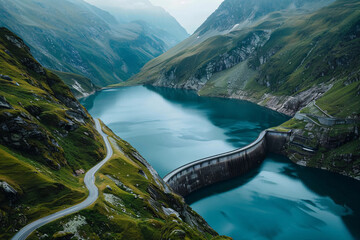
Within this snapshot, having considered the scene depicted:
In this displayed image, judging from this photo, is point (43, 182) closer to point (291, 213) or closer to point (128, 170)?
point (128, 170)

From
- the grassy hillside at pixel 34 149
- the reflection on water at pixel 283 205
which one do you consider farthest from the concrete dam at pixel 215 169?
the grassy hillside at pixel 34 149

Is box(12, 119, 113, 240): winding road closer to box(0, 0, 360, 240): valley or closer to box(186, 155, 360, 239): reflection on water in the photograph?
box(0, 0, 360, 240): valley

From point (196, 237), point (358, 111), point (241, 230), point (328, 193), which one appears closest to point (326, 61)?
point (358, 111)

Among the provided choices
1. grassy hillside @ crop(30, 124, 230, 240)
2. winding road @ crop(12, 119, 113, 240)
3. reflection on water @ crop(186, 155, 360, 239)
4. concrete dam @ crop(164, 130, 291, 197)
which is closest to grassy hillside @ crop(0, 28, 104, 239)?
winding road @ crop(12, 119, 113, 240)

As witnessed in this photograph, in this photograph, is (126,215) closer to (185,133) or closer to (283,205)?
(283,205)

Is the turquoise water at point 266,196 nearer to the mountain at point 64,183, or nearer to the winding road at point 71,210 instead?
the mountain at point 64,183

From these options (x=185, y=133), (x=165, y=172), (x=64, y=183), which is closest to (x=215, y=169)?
(x=165, y=172)
